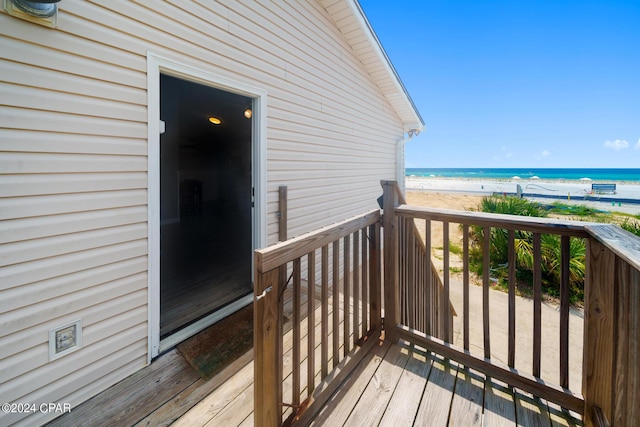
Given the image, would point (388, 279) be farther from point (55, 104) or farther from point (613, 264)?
point (55, 104)

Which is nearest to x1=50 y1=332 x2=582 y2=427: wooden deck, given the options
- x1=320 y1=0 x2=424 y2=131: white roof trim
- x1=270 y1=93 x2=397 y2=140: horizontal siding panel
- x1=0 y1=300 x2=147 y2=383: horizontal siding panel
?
x1=0 y1=300 x2=147 y2=383: horizontal siding panel

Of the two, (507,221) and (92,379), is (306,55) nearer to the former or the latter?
(507,221)

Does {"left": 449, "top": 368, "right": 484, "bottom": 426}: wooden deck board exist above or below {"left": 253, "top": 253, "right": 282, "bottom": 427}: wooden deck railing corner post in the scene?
below

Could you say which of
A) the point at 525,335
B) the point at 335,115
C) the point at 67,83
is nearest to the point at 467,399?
the point at 67,83

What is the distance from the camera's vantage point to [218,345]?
2.03 metres

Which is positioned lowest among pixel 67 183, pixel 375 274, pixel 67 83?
pixel 375 274

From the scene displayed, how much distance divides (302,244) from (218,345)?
4.42 ft

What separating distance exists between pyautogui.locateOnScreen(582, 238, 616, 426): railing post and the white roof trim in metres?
4.13

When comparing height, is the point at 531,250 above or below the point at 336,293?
below

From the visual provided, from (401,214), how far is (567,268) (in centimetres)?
95

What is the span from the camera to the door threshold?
2.04 m

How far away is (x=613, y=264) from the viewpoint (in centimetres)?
119

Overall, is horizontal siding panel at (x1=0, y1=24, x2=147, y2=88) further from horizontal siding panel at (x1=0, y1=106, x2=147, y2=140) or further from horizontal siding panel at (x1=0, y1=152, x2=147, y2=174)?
horizontal siding panel at (x1=0, y1=152, x2=147, y2=174)

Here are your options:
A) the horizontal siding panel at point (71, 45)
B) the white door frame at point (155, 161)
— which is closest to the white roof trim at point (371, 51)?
the white door frame at point (155, 161)
